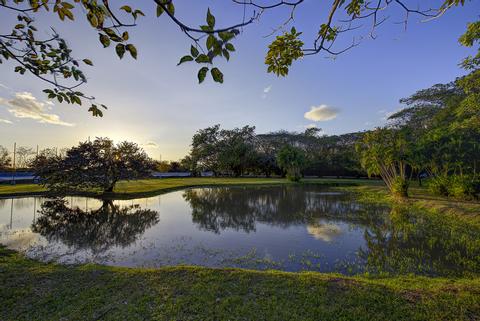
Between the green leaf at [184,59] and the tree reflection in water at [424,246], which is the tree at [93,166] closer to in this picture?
the tree reflection in water at [424,246]

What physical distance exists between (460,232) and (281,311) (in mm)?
8682

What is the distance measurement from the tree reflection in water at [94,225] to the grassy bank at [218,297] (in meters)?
2.99

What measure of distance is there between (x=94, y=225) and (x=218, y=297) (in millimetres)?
7755

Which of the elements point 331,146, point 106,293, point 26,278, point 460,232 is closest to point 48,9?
point 106,293

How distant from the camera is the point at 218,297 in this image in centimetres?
320

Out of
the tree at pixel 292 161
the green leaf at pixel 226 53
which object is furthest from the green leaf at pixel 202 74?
the tree at pixel 292 161

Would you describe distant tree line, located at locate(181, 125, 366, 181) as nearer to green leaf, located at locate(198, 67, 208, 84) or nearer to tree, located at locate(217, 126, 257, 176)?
tree, located at locate(217, 126, 257, 176)

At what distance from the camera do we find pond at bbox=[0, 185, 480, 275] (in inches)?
214

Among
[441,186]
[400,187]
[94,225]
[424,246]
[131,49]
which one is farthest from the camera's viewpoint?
[400,187]

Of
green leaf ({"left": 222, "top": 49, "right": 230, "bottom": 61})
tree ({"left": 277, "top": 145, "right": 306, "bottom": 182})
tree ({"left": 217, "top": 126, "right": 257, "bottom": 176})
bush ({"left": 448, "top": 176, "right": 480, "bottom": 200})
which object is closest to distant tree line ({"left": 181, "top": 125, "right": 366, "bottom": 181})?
tree ({"left": 217, "top": 126, "right": 257, "bottom": 176})

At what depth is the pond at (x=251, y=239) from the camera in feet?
17.9

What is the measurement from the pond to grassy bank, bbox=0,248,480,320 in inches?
58.8

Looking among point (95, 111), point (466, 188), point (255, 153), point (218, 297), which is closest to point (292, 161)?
point (255, 153)

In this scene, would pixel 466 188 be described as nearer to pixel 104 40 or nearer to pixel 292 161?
pixel 104 40
